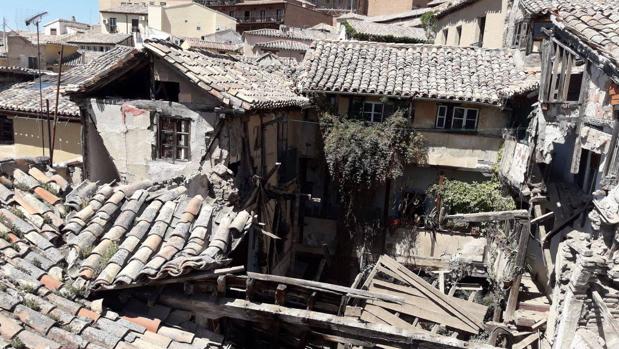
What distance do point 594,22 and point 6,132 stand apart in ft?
67.7

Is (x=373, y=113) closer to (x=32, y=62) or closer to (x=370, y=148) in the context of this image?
(x=370, y=148)

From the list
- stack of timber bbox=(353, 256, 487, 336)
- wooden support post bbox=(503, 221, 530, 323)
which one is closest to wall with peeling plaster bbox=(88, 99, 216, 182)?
stack of timber bbox=(353, 256, 487, 336)

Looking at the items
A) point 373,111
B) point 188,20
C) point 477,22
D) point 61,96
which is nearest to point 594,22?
point 373,111

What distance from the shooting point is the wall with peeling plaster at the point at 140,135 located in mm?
12930

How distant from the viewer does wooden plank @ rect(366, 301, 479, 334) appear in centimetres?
1244

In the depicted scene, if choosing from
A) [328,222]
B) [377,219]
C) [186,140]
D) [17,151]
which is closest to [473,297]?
[377,219]

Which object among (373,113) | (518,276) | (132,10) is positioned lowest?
(518,276)

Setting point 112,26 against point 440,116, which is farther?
point 112,26

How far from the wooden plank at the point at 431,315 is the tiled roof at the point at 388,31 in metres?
29.5

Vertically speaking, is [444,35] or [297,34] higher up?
[297,34]

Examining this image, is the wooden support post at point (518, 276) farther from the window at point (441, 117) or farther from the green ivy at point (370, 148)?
the window at point (441, 117)

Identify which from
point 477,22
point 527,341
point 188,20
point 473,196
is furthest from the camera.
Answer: point 188,20

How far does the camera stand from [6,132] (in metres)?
19.3

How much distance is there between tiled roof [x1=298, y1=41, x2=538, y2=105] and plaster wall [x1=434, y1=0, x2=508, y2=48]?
3889mm
